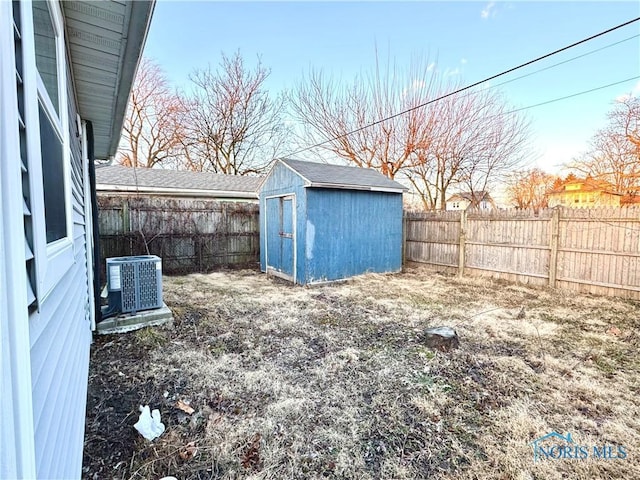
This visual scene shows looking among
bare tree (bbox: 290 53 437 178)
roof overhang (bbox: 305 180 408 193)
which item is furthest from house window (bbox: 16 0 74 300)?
bare tree (bbox: 290 53 437 178)

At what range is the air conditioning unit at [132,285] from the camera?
3699 millimetres

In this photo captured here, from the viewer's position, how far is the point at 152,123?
47.6 ft

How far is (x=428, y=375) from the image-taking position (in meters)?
2.77

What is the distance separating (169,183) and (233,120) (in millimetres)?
6445

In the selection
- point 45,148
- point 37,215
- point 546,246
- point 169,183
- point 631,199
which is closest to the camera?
Result: point 37,215

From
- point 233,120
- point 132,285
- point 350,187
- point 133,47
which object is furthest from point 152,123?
point 133,47

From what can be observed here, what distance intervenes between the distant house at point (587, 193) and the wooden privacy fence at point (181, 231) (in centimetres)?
808

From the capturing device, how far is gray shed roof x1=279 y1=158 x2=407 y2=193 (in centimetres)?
632

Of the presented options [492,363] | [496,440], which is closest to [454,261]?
A: [492,363]

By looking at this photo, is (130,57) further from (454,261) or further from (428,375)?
(454,261)

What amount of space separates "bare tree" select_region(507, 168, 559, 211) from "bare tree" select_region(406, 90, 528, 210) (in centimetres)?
86

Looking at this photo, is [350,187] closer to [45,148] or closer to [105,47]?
[105,47]

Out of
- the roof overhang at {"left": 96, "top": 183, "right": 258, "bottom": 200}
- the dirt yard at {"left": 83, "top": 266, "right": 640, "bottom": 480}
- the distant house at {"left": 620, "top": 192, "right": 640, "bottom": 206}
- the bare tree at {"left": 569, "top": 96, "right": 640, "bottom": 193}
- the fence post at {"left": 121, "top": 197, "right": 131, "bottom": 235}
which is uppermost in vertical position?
the bare tree at {"left": 569, "top": 96, "right": 640, "bottom": 193}

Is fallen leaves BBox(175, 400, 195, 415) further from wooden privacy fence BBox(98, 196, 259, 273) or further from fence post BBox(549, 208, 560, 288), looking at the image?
fence post BBox(549, 208, 560, 288)
